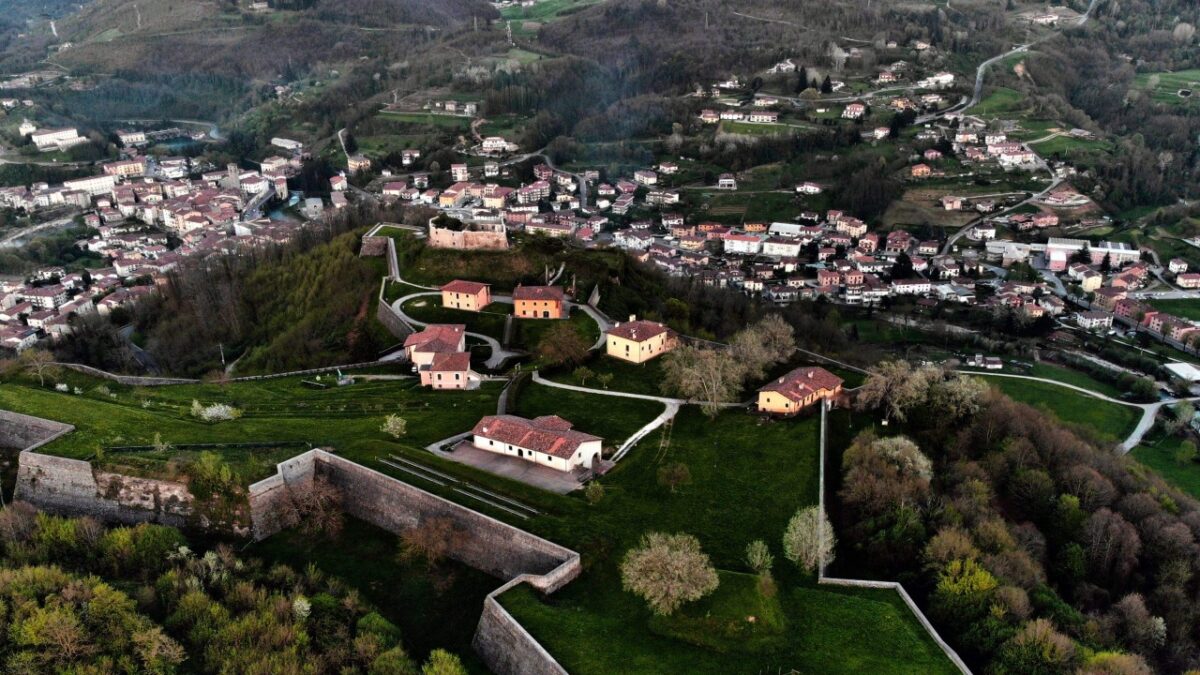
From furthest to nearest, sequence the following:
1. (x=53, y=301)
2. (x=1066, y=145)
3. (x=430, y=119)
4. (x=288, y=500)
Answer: (x=430, y=119) → (x=1066, y=145) → (x=53, y=301) → (x=288, y=500)

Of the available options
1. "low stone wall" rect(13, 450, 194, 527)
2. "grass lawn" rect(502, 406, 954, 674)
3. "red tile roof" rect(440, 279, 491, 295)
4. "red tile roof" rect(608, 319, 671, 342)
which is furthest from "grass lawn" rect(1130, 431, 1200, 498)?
"low stone wall" rect(13, 450, 194, 527)

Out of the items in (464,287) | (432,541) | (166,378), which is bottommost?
(166,378)

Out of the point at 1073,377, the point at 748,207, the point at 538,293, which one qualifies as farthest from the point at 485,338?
the point at 748,207

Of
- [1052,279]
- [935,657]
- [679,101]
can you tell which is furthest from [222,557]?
[679,101]

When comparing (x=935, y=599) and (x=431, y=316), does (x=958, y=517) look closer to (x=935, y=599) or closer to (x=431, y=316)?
(x=935, y=599)

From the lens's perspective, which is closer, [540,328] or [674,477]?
[674,477]

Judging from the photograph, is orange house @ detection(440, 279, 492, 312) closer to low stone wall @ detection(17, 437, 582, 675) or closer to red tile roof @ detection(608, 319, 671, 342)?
red tile roof @ detection(608, 319, 671, 342)

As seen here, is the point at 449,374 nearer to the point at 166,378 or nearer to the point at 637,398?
the point at 637,398
